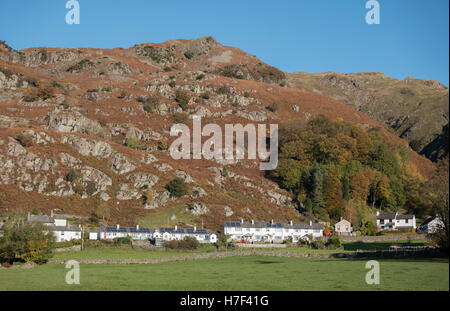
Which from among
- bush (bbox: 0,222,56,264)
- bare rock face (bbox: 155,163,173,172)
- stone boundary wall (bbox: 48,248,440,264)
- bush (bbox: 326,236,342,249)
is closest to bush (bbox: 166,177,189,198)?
bare rock face (bbox: 155,163,173,172)

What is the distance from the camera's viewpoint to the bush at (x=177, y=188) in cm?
10762

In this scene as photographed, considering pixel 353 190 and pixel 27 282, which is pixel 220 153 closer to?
pixel 353 190

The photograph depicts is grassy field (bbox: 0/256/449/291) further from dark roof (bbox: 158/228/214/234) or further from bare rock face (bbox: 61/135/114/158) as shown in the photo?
bare rock face (bbox: 61/135/114/158)

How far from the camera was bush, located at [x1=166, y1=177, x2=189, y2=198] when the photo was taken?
10762 centimetres

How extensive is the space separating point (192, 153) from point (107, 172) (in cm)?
3332

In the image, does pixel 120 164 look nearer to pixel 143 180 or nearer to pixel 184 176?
pixel 143 180

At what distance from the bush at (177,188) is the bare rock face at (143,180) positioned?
414 centimetres

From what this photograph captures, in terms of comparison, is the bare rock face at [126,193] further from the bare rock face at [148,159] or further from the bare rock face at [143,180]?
the bare rock face at [148,159]

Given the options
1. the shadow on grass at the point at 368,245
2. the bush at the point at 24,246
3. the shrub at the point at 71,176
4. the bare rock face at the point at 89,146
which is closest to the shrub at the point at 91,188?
the shrub at the point at 71,176

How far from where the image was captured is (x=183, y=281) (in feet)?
151

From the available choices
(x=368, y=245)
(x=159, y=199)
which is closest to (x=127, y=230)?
(x=159, y=199)

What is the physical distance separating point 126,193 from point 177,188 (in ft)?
38.1

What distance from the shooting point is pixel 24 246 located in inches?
2611
